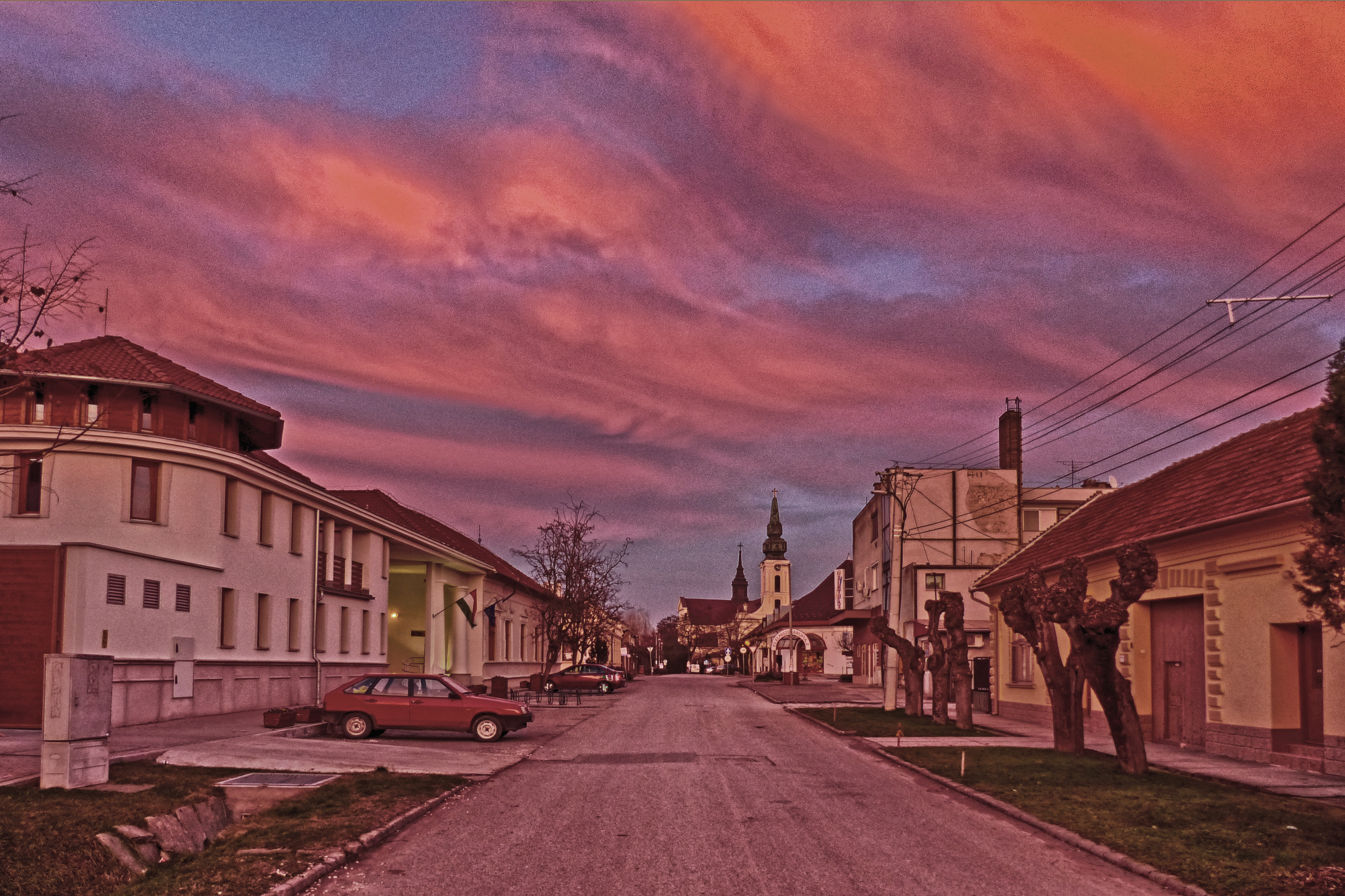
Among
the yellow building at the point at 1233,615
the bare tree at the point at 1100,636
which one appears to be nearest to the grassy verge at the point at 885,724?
the yellow building at the point at 1233,615

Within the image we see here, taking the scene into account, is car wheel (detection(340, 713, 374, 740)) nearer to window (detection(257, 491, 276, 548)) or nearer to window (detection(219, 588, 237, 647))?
window (detection(219, 588, 237, 647))

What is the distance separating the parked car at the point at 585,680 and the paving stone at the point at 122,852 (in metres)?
49.6

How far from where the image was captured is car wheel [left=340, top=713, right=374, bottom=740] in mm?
26750

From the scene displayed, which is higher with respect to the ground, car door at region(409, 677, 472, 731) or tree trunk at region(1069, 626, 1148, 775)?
tree trunk at region(1069, 626, 1148, 775)

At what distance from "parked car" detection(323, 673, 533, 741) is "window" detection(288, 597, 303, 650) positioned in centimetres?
1040

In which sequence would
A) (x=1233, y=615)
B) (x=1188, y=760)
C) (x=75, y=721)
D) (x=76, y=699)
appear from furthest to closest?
(x=1233, y=615) < (x=1188, y=760) < (x=76, y=699) < (x=75, y=721)

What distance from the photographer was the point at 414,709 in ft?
89.4

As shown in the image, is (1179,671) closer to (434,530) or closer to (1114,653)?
(1114,653)

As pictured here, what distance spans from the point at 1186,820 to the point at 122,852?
1192 cm

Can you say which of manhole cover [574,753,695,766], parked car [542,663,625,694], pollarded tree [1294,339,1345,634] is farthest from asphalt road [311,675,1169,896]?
parked car [542,663,625,694]

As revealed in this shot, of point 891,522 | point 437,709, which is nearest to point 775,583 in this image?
point 891,522

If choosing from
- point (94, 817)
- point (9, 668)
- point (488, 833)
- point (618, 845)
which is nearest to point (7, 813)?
point (94, 817)

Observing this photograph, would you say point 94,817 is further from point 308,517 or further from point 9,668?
point 308,517

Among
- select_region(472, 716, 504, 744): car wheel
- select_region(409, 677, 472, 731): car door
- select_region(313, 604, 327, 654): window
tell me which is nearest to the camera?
select_region(409, 677, 472, 731): car door
